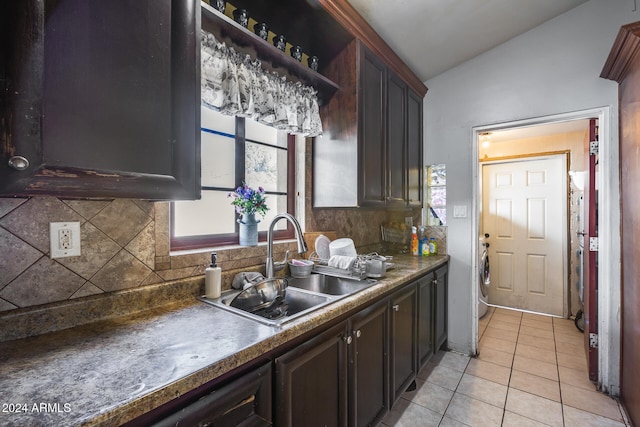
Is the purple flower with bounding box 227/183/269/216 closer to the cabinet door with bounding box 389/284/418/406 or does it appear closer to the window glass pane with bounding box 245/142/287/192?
the window glass pane with bounding box 245/142/287/192

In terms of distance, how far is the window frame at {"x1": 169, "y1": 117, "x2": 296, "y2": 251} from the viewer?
57.9 inches

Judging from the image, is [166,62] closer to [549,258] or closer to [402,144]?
[402,144]

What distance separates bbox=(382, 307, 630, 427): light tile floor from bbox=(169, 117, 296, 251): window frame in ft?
4.58

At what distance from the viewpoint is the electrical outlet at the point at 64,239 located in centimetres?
97

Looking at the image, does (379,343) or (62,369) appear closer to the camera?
(62,369)

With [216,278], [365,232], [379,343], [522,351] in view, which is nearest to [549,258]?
[522,351]

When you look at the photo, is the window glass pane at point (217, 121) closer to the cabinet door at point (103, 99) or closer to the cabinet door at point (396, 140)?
the cabinet door at point (103, 99)

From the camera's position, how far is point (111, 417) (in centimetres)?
58

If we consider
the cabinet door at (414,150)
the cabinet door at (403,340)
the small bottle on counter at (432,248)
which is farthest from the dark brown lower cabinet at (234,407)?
the small bottle on counter at (432,248)

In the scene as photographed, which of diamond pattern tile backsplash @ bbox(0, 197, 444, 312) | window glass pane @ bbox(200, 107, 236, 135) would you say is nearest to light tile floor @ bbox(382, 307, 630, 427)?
diamond pattern tile backsplash @ bbox(0, 197, 444, 312)

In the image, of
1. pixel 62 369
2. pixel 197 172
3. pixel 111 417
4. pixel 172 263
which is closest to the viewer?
pixel 111 417

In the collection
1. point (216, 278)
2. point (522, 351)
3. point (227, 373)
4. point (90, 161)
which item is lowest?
point (522, 351)

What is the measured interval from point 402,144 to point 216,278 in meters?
1.91

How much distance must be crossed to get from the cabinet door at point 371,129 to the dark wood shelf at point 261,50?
9.3 inches
